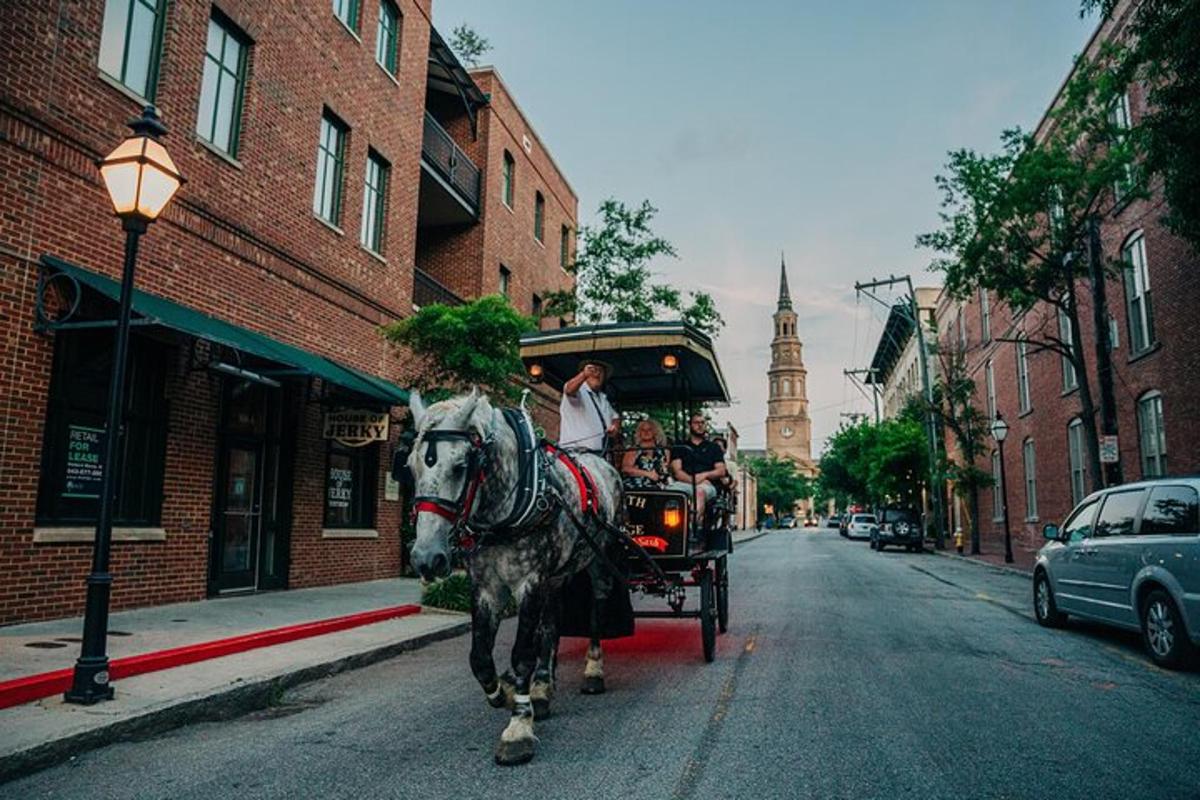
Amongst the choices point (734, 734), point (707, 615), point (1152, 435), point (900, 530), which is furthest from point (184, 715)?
point (900, 530)

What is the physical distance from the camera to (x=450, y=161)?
19.8 metres

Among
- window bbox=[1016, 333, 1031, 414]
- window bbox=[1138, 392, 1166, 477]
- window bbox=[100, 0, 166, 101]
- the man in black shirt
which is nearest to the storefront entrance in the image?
window bbox=[100, 0, 166, 101]

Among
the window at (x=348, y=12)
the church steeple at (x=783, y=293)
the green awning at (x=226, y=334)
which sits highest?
the church steeple at (x=783, y=293)

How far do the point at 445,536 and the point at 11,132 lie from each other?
759 centimetres

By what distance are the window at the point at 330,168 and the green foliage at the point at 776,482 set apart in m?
102

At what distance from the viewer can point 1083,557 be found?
9148mm

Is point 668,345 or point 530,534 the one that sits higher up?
point 668,345

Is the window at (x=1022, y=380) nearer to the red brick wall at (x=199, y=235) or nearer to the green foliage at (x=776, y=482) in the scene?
the red brick wall at (x=199, y=235)

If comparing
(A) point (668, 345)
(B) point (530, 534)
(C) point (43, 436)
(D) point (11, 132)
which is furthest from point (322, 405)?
(B) point (530, 534)

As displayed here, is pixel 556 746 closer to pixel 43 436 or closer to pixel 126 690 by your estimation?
pixel 126 690

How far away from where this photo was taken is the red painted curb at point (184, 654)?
5.42 m

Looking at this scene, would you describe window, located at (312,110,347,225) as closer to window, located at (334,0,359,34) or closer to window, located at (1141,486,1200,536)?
window, located at (334,0,359,34)

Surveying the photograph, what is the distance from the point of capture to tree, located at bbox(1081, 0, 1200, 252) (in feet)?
30.6

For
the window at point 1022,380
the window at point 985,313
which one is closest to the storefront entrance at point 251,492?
the window at point 1022,380
